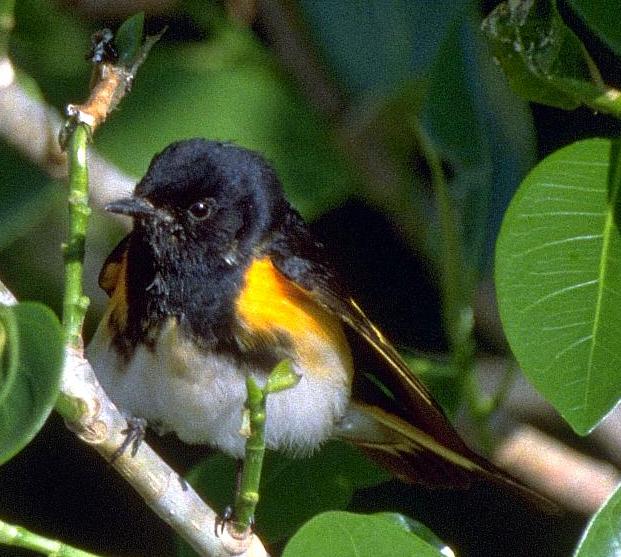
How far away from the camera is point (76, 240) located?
1.36 metres

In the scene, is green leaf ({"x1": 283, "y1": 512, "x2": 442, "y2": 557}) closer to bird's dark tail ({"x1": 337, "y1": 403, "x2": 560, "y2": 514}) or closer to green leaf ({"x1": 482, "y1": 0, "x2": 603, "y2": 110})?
green leaf ({"x1": 482, "y1": 0, "x2": 603, "y2": 110})

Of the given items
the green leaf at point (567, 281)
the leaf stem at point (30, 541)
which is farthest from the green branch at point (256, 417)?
the green leaf at point (567, 281)

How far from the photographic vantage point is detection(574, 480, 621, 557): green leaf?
4.52 feet

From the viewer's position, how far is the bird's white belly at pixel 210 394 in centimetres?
206

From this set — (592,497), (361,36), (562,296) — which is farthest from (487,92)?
(562,296)

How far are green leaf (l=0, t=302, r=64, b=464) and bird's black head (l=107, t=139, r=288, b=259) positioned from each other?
0.85 metres

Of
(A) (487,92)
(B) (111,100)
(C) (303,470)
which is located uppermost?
(B) (111,100)

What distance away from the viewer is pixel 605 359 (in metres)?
1.47

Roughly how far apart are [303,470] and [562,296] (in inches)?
29.4

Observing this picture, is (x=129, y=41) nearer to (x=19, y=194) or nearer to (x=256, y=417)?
(x=256, y=417)

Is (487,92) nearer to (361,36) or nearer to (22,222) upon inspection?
(361,36)

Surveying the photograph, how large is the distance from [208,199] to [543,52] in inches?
28.2

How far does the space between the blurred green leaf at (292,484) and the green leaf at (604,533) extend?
74cm

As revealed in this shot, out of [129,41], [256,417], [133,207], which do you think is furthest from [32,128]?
[256,417]
